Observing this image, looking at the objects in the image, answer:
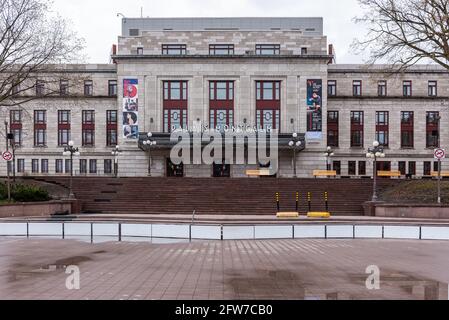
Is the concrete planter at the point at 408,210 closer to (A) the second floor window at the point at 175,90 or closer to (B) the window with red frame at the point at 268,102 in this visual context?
(B) the window with red frame at the point at 268,102

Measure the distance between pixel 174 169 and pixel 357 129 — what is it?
2671 cm

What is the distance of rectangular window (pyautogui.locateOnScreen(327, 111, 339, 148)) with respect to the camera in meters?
65.1

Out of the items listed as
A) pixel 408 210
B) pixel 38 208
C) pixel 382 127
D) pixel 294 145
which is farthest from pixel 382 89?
pixel 38 208

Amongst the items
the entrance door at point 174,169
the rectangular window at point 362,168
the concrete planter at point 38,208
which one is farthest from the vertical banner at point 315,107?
the concrete planter at point 38,208

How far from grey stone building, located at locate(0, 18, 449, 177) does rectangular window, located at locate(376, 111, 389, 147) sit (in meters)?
0.14

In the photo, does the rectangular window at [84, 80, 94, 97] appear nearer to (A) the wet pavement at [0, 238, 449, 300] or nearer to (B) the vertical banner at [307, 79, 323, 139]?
(B) the vertical banner at [307, 79, 323, 139]

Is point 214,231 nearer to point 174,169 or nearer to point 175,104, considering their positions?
point 174,169

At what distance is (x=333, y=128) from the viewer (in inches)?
2576

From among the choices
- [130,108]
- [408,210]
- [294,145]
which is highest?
[130,108]

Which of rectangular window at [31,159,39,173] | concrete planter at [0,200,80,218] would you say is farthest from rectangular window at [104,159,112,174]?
concrete planter at [0,200,80,218]

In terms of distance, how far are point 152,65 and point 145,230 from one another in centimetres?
4017

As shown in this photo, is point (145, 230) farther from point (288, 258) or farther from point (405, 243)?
point (405, 243)

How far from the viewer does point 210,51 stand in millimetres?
60156

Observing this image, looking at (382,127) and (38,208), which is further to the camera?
(382,127)
